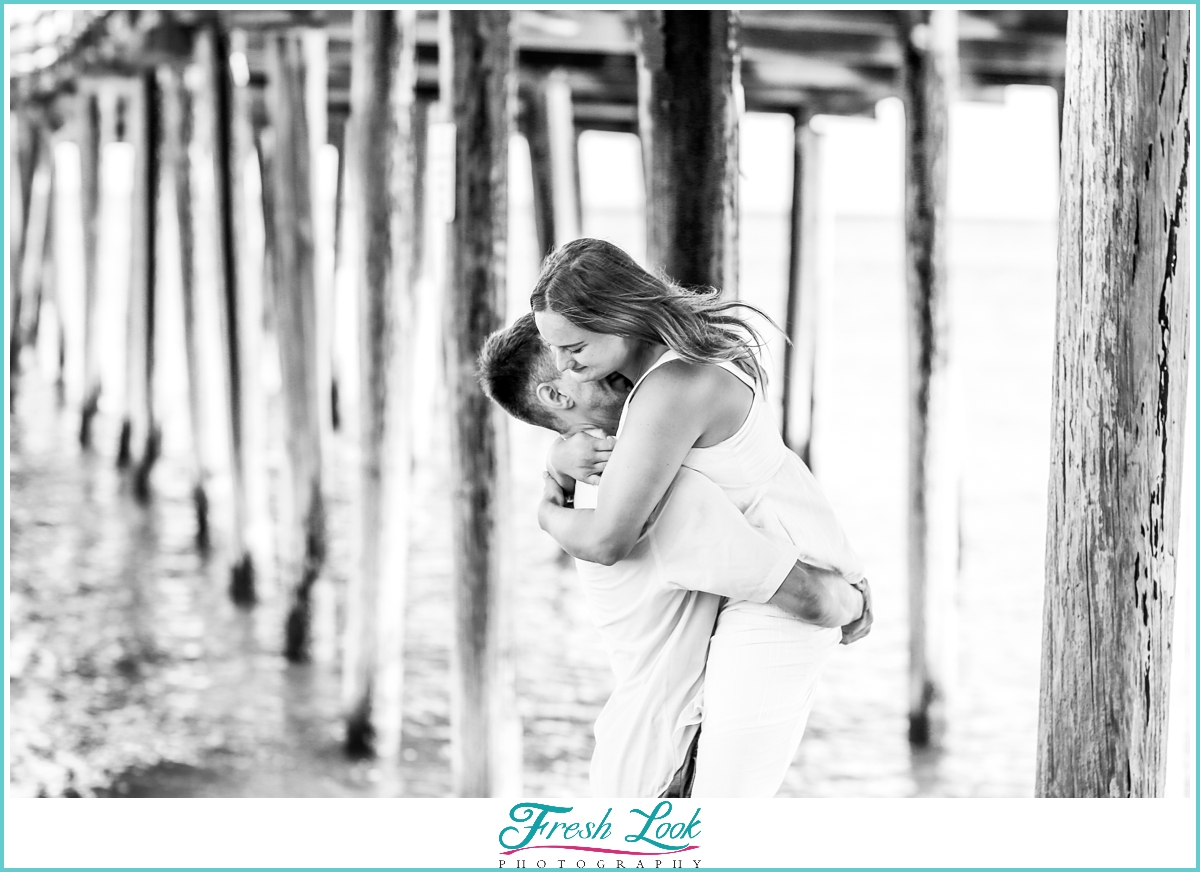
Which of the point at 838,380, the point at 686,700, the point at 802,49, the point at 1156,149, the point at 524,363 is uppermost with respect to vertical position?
the point at 802,49

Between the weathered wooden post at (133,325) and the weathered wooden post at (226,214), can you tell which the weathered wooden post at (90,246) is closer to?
the weathered wooden post at (133,325)

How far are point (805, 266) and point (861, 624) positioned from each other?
7.71 m

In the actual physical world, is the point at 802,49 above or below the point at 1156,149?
above

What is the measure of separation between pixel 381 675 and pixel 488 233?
1.99m

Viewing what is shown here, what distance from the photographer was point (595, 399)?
2.13 m

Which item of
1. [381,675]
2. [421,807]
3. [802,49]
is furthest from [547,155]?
[421,807]

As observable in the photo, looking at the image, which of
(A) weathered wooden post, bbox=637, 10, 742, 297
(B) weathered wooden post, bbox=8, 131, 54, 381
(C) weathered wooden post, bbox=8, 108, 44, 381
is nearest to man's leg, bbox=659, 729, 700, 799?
(A) weathered wooden post, bbox=637, 10, 742, 297

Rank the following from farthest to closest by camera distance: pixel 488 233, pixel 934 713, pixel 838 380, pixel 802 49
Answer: pixel 838 380 < pixel 802 49 < pixel 934 713 < pixel 488 233

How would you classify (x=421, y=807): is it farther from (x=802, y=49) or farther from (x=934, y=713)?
(x=802, y=49)

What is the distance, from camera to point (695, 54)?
3100 millimetres

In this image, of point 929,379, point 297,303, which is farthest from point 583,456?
point 297,303

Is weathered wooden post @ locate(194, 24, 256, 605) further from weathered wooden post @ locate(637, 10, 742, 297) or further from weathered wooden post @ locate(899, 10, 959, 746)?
weathered wooden post @ locate(637, 10, 742, 297)

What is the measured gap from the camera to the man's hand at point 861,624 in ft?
7.36

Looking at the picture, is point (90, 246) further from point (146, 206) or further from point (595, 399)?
point (595, 399)
